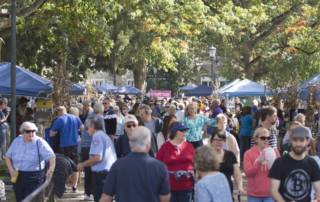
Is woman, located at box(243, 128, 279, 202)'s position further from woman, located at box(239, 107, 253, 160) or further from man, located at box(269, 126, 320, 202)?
woman, located at box(239, 107, 253, 160)

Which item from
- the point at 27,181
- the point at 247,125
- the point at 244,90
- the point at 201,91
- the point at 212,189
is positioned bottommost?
the point at 27,181

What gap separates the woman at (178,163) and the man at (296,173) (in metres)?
2.39

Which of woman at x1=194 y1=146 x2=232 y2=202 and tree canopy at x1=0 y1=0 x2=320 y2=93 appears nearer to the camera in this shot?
woman at x1=194 y1=146 x2=232 y2=202

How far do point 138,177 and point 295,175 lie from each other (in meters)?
1.46

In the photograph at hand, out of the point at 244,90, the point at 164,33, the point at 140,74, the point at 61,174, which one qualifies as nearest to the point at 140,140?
the point at 61,174

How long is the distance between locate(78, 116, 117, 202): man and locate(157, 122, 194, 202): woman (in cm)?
144

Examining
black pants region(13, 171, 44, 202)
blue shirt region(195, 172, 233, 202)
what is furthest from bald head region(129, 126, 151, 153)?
black pants region(13, 171, 44, 202)

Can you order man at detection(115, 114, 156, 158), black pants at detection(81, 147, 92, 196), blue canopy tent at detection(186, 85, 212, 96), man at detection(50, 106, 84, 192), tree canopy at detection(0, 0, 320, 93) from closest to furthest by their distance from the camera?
man at detection(115, 114, 156, 158) → black pants at detection(81, 147, 92, 196) → man at detection(50, 106, 84, 192) → tree canopy at detection(0, 0, 320, 93) → blue canopy tent at detection(186, 85, 212, 96)

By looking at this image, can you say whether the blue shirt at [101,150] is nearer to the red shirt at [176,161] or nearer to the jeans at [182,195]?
the red shirt at [176,161]

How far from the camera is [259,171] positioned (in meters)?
8.66

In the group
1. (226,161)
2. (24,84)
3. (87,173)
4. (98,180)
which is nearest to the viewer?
(226,161)

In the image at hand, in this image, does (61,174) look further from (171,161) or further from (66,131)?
(66,131)

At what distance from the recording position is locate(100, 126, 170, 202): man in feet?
22.5

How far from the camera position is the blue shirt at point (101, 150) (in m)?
10.6
